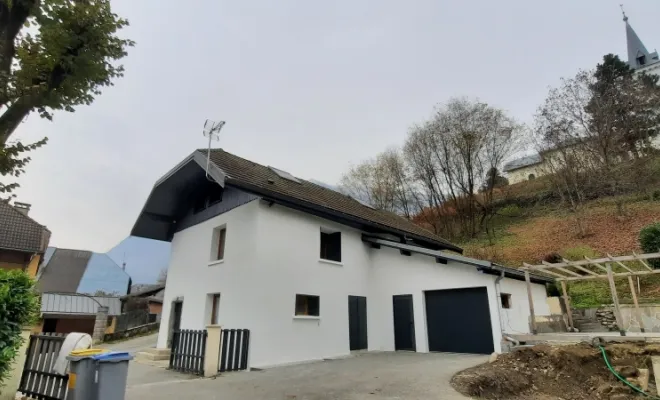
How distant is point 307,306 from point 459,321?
520 cm

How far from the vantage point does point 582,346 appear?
810 centimetres

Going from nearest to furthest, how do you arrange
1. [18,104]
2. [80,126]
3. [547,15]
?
[18,104] < [80,126] < [547,15]

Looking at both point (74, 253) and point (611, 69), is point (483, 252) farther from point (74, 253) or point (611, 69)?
point (74, 253)

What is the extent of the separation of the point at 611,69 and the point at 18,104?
3796 centimetres

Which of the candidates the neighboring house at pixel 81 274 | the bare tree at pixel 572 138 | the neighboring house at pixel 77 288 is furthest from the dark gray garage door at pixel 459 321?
the neighboring house at pixel 81 274

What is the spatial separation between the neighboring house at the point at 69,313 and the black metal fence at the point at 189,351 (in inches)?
613

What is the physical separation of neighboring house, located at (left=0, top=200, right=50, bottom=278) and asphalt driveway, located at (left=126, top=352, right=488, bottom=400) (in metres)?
13.7

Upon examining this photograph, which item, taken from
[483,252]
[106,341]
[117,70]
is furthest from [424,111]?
[106,341]

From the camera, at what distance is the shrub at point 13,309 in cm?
466

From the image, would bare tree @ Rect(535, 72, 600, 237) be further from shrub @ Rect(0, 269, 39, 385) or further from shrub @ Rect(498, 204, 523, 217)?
shrub @ Rect(0, 269, 39, 385)

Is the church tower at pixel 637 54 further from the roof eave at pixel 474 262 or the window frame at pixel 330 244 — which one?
the window frame at pixel 330 244

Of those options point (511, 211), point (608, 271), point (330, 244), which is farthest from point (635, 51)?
point (330, 244)

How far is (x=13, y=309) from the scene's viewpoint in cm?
486

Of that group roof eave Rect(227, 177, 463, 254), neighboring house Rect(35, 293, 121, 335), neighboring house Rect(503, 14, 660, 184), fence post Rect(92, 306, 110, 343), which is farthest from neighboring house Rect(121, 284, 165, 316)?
neighboring house Rect(503, 14, 660, 184)
